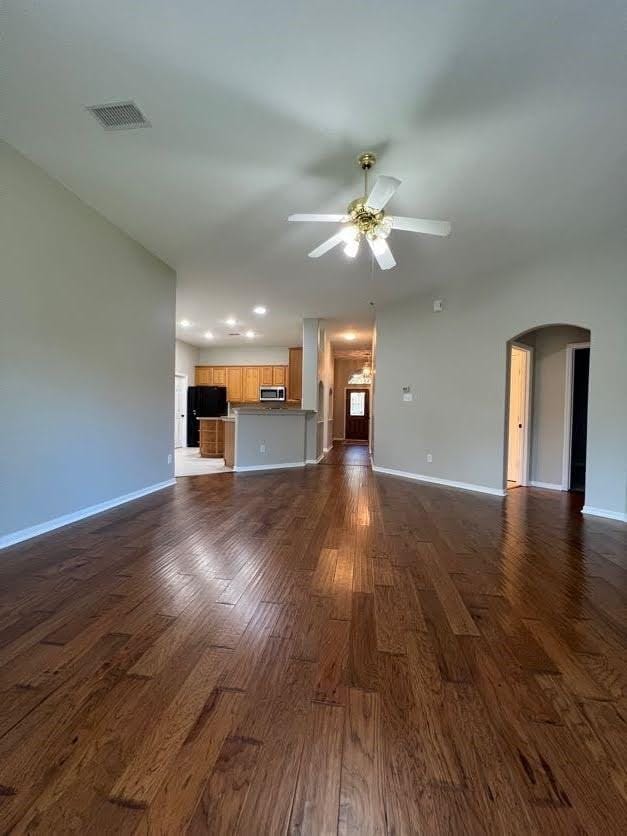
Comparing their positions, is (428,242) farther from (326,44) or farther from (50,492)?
(50,492)

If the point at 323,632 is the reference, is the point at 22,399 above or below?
above

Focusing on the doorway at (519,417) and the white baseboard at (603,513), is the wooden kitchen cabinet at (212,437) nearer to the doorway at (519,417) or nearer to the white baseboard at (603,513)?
the doorway at (519,417)

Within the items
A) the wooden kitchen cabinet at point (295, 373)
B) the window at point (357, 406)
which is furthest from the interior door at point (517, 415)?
the window at point (357, 406)

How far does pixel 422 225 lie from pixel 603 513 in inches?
132

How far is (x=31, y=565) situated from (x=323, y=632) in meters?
1.93

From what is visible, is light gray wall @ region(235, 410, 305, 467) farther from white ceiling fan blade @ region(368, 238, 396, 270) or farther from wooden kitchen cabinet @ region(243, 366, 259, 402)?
white ceiling fan blade @ region(368, 238, 396, 270)

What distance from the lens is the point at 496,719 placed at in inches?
47.3

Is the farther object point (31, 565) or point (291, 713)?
point (31, 565)

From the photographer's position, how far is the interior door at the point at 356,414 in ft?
42.3

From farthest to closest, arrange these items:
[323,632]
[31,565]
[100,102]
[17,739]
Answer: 1. [31,565]
2. [100,102]
3. [323,632]
4. [17,739]

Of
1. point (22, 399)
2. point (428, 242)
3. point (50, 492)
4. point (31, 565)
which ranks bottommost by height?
point (31, 565)

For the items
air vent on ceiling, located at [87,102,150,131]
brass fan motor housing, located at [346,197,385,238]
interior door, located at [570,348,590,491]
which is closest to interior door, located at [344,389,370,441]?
interior door, located at [570,348,590,491]

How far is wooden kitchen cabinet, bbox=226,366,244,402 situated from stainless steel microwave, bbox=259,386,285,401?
35.4 inches

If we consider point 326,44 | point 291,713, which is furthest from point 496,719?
point 326,44
